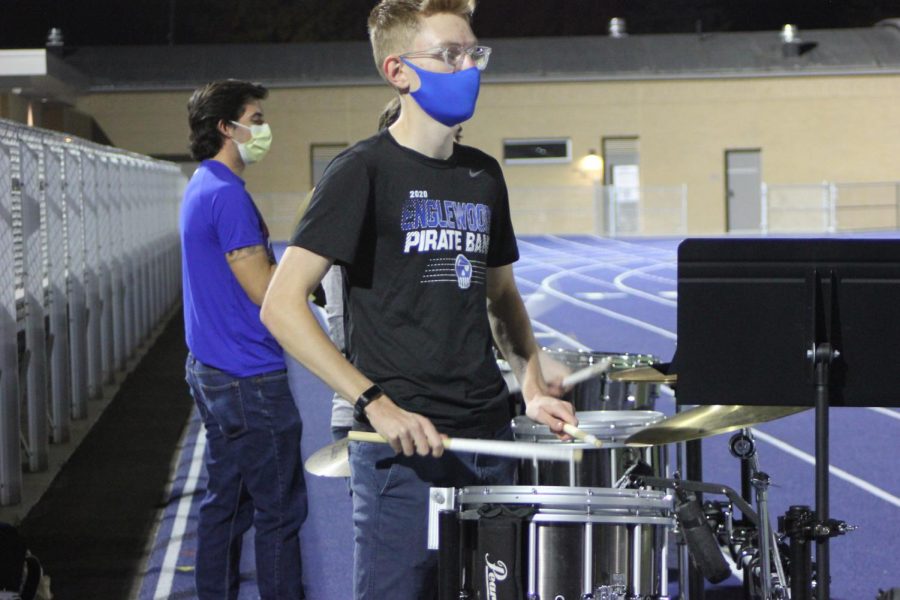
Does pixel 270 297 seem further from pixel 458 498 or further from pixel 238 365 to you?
pixel 238 365

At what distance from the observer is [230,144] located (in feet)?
17.6

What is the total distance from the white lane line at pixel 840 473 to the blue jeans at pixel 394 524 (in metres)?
4.15

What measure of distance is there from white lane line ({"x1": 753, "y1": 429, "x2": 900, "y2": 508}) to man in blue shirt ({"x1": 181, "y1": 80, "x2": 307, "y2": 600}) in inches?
121

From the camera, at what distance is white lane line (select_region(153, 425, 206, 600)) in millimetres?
6562

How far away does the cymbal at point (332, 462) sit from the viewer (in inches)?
154

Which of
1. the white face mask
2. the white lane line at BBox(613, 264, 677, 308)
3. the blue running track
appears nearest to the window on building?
the white lane line at BBox(613, 264, 677, 308)

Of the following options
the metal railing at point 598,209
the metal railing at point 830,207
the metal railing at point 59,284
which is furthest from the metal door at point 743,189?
the metal railing at point 59,284

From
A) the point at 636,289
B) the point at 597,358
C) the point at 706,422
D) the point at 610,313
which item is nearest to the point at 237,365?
the point at 597,358

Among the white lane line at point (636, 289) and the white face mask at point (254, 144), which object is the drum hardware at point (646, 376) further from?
the white lane line at point (636, 289)

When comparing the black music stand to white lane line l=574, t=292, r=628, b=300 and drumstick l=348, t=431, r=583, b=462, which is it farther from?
white lane line l=574, t=292, r=628, b=300

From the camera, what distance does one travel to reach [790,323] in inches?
150

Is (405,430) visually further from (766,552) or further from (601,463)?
(766,552)

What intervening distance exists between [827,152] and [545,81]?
9.72m

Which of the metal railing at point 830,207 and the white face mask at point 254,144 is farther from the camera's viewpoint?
the metal railing at point 830,207
